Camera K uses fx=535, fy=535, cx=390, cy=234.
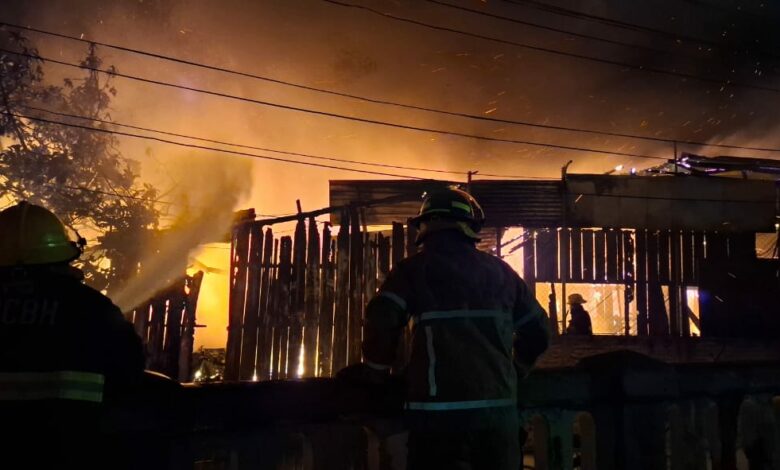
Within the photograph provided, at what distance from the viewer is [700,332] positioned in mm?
11836

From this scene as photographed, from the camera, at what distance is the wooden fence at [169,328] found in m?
8.77

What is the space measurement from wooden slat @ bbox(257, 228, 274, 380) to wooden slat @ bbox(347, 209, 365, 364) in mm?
1419

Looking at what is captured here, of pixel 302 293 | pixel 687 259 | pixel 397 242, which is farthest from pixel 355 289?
pixel 687 259

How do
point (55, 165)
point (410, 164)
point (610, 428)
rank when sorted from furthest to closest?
point (410, 164) < point (55, 165) < point (610, 428)

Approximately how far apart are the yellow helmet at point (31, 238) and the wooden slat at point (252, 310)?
284 inches

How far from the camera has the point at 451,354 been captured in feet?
7.86

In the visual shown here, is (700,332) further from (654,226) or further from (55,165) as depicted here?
(55,165)

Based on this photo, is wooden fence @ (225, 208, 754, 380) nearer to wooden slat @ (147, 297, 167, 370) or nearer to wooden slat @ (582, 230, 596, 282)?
wooden slat @ (147, 297, 167, 370)

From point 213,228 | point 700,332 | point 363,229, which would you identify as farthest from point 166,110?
point 700,332

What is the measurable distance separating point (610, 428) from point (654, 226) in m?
9.63

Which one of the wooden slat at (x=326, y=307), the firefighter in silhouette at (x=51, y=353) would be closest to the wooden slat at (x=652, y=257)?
the wooden slat at (x=326, y=307)

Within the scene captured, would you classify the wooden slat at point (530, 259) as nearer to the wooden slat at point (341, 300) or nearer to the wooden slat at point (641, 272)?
the wooden slat at point (641, 272)

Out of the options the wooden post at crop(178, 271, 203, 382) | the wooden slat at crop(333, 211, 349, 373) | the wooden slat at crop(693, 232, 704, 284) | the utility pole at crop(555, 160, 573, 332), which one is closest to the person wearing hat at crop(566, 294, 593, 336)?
the utility pole at crop(555, 160, 573, 332)

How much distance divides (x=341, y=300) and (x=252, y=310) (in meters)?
1.56
